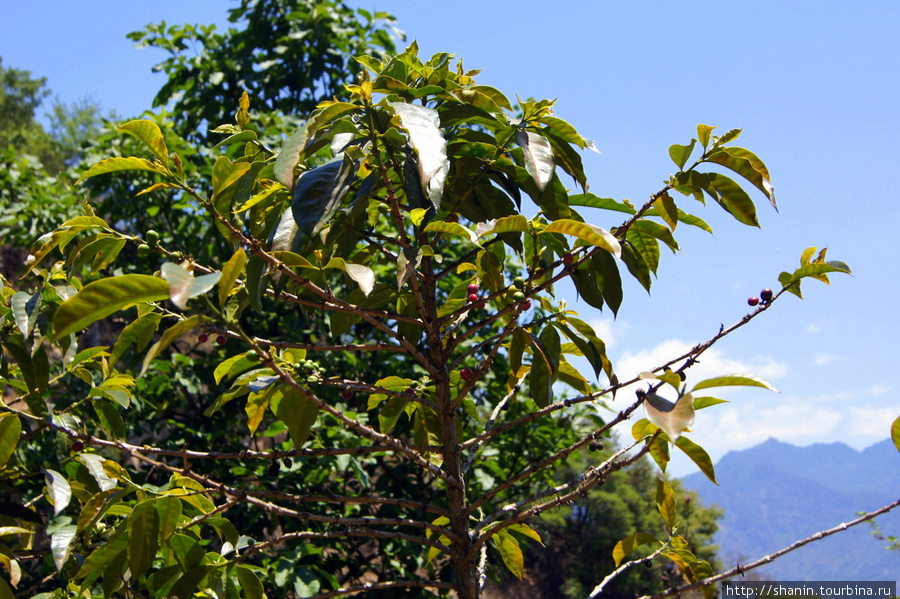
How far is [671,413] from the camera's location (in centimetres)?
95

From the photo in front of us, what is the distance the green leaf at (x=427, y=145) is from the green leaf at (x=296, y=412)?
56 cm

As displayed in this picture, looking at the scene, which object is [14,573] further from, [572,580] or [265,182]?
[572,580]

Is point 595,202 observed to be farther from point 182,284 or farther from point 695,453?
point 182,284

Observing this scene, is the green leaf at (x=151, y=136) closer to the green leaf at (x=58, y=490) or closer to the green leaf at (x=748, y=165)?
the green leaf at (x=58, y=490)

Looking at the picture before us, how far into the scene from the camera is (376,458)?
4.11 metres

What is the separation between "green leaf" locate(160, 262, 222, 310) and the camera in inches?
30.9

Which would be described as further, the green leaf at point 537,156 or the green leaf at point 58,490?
the green leaf at point 58,490

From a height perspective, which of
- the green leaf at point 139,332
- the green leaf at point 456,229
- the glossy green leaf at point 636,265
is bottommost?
the green leaf at point 139,332

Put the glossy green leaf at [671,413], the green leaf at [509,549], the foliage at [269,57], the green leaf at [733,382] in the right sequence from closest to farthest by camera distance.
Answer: the glossy green leaf at [671,413]
the green leaf at [733,382]
the green leaf at [509,549]
the foliage at [269,57]

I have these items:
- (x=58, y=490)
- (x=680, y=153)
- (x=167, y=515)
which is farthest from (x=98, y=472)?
(x=680, y=153)

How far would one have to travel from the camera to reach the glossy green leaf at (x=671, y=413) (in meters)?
0.91

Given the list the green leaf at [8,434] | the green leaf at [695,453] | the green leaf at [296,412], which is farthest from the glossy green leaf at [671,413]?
the green leaf at [8,434]

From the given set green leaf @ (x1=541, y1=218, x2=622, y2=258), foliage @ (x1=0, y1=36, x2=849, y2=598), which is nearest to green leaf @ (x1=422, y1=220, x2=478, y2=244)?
foliage @ (x1=0, y1=36, x2=849, y2=598)

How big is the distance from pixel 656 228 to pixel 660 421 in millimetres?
596
